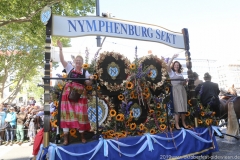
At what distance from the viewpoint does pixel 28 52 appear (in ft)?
57.9

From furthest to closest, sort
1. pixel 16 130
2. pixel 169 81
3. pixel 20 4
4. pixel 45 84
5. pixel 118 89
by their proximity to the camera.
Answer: pixel 16 130, pixel 20 4, pixel 169 81, pixel 118 89, pixel 45 84

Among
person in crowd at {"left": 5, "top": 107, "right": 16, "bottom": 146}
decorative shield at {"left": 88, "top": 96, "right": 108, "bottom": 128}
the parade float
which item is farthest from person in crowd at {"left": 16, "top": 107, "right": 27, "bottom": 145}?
decorative shield at {"left": 88, "top": 96, "right": 108, "bottom": 128}

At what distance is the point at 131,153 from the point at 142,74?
1.52 meters

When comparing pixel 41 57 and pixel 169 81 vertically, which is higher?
pixel 41 57

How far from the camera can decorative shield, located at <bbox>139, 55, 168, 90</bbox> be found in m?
4.58

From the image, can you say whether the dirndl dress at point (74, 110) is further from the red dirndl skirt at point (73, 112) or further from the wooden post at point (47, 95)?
the wooden post at point (47, 95)

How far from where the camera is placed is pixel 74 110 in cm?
365

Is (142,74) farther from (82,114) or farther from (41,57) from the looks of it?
(41,57)

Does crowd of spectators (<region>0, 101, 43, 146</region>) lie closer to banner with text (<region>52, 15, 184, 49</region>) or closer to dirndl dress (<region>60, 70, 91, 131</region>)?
dirndl dress (<region>60, 70, 91, 131</region>)

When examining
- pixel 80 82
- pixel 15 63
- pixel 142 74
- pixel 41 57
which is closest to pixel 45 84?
pixel 80 82

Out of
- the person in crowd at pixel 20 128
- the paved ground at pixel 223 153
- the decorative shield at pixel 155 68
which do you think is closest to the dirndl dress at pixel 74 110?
the decorative shield at pixel 155 68

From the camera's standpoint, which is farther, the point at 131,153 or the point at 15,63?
the point at 15,63

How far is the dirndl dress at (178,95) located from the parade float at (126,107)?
18cm

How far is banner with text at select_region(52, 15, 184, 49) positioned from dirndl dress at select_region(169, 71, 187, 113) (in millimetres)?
785
